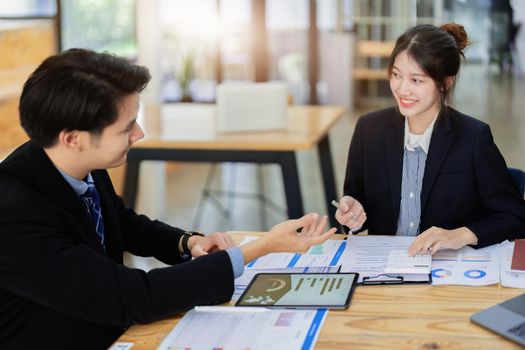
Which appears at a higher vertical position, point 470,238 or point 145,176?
point 470,238

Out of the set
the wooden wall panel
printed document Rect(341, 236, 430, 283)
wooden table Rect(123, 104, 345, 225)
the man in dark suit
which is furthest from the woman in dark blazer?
the wooden wall panel

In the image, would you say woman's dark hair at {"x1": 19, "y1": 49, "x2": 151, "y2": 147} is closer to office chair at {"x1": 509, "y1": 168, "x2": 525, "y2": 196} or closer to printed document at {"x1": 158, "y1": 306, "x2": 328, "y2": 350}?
printed document at {"x1": 158, "y1": 306, "x2": 328, "y2": 350}

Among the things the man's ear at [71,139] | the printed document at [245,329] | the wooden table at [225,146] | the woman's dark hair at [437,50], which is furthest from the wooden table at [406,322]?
the wooden table at [225,146]

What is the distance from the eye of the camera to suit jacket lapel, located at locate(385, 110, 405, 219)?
2.53 metres

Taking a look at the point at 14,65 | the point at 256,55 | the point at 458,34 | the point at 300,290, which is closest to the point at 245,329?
the point at 300,290

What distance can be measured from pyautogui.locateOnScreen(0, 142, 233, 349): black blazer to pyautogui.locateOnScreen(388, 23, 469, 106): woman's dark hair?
0.97m

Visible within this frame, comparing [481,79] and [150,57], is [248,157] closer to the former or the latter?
[150,57]

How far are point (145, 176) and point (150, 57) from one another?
0.75 metres

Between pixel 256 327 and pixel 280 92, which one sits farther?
pixel 280 92

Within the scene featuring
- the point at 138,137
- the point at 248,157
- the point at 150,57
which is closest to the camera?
the point at 138,137

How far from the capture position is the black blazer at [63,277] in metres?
1.63

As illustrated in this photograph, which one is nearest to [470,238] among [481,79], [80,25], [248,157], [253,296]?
[253,296]

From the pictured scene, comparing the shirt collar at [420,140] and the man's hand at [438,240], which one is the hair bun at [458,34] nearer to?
the shirt collar at [420,140]

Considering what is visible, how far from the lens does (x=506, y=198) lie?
238 centimetres
